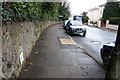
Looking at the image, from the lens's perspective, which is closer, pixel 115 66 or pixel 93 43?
pixel 115 66

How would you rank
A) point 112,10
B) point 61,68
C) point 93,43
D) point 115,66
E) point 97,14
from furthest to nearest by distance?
point 97,14
point 112,10
point 93,43
point 61,68
point 115,66

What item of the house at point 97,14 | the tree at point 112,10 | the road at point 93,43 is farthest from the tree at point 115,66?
the house at point 97,14

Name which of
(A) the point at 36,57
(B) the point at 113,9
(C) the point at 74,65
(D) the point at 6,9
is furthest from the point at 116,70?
(B) the point at 113,9

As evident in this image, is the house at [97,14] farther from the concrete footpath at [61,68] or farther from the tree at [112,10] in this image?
the concrete footpath at [61,68]

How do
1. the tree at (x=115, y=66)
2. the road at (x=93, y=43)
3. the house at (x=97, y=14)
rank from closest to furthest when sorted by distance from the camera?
the tree at (x=115, y=66) → the road at (x=93, y=43) → the house at (x=97, y=14)

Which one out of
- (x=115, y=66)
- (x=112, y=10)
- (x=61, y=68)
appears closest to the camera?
(x=115, y=66)

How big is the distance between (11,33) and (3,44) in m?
0.99

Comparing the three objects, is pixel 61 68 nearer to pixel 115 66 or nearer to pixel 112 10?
pixel 115 66

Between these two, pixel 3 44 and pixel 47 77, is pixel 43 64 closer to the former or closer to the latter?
pixel 47 77

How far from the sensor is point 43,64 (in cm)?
843

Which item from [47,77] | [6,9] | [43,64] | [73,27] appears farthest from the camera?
[73,27]

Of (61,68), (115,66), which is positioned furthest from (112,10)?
(115,66)

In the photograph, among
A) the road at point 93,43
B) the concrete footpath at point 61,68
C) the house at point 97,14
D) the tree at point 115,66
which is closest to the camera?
the tree at point 115,66

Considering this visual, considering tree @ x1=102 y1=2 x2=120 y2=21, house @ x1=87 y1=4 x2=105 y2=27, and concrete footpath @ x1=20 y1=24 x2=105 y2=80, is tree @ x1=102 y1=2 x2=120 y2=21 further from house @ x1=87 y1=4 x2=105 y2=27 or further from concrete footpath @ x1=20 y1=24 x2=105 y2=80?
concrete footpath @ x1=20 y1=24 x2=105 y2=80
